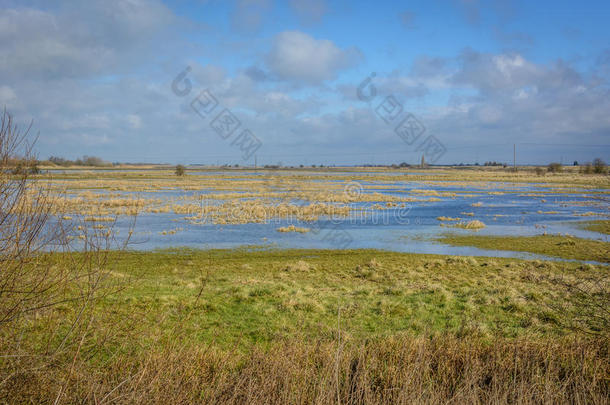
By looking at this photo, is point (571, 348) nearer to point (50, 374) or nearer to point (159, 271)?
point (50, 374)

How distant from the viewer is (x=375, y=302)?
43.2ft

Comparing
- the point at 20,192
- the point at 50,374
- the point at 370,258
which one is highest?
the point at 20,192

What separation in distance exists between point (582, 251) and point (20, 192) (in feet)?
86.6

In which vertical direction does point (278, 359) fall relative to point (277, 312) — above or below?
above

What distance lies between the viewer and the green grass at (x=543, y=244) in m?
22.6

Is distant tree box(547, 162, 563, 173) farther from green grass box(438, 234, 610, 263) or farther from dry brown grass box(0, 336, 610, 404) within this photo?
dry brown grass box(0, 336, 610, 404)

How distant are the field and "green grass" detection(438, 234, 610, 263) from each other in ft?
0.65

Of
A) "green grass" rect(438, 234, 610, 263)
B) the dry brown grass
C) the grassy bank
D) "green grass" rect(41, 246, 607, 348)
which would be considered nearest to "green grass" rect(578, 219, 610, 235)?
"green grass" rect(438, 234, 610, 263)

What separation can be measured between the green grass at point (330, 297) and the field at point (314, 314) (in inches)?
3.2

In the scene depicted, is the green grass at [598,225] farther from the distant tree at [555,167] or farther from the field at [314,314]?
the distant tree at [555,167]

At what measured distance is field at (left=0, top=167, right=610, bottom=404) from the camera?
243 inches

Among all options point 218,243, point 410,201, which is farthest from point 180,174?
point 218,243

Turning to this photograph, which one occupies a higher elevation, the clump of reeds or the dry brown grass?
the dry brown grass

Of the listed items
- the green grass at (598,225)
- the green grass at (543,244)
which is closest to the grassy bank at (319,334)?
the green grass at (543,244)
